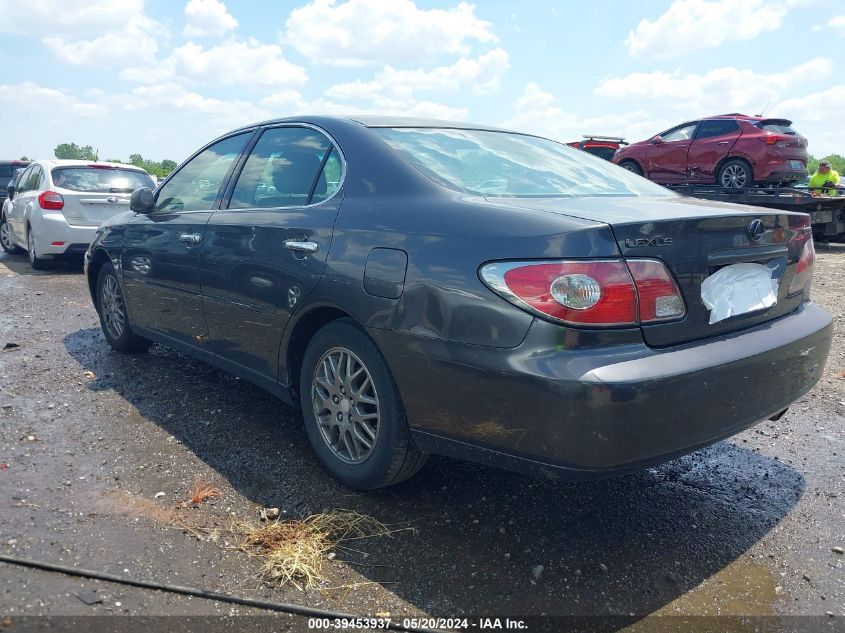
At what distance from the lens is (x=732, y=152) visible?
1214 cm

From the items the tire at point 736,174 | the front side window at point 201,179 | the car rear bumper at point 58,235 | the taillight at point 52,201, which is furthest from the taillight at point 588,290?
the tire at point 736,174

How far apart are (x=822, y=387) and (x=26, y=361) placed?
5.62 m

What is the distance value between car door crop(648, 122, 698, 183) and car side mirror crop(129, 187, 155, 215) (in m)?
10.7

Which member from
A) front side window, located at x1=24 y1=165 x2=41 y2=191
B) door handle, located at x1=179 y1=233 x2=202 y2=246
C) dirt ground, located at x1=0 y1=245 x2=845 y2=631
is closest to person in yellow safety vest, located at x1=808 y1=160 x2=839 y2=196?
dirt ground, located at x1=0 y1=245 x2=845 y2=631

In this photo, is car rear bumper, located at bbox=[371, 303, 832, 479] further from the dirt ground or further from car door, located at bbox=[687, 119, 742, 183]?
car door, located at bbox=[687, 119, 742, 183]

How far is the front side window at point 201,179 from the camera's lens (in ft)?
13.3

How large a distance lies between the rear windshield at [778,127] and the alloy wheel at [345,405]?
444 inches

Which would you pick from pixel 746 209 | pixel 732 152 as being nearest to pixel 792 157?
pixel 732 152

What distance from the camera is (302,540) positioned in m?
2.69

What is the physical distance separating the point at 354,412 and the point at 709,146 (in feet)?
37.6

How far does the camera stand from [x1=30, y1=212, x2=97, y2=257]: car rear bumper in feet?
31.1

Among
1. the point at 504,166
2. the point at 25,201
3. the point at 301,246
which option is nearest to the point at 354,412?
the point at 301,246

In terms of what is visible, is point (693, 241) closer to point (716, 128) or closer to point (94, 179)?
point (94, 179)

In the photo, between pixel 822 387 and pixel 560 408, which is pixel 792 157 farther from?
pixel 560 408
